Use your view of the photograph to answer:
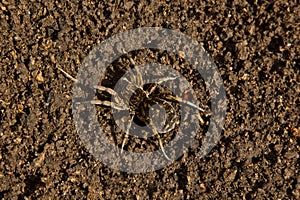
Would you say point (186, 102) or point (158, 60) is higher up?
point (158, 60)

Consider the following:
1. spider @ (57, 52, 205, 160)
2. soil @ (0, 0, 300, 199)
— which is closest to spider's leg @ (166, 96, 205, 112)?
spider @ (57, 52, 205, 160)

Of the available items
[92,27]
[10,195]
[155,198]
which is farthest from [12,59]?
[155,198]

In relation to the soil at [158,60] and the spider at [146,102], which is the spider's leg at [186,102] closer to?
the spider at [146,102]

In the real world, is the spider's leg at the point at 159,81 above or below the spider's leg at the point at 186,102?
above

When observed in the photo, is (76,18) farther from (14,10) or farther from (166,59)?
(166,59)

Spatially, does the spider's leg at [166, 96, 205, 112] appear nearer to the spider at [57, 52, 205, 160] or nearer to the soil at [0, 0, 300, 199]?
the spider at [57, 52, 205, 160]

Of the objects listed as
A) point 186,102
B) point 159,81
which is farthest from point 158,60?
point 186,102

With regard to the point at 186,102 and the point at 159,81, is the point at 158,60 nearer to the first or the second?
the point at 159,81

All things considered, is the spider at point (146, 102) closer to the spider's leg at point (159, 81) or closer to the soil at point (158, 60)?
the spider's leg at point (159, 81)

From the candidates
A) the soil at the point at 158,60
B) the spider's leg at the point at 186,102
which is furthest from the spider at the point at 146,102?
the soil at the point at 158,60
